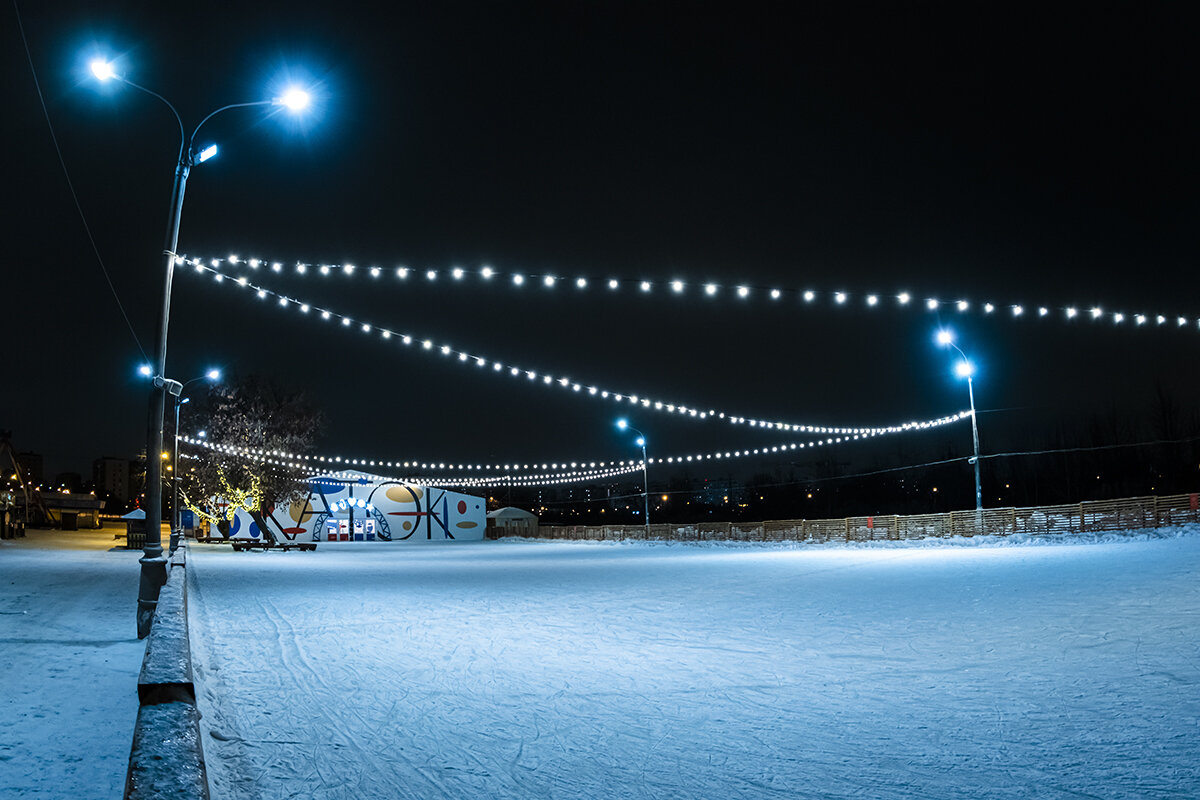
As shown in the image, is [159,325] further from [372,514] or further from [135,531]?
[372,514]

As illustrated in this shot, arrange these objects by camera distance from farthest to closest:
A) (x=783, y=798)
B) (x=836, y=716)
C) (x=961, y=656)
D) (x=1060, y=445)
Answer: (x=1060, y=445)
(x=961, y=656)
(x=836, y=716)
(x=783, y=798)

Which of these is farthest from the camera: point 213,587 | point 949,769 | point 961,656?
point 213,587

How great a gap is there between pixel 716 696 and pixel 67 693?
497 centimetres

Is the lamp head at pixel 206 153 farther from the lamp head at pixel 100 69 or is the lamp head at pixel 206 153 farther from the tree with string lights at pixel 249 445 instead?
the tree with string lights at pixel 249 445

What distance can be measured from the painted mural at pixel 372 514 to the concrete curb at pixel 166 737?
59.5 metres

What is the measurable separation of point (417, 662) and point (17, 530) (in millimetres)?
58285

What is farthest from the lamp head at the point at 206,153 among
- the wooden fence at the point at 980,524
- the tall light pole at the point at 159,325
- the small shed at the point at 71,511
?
the small shed at the point at 71,511

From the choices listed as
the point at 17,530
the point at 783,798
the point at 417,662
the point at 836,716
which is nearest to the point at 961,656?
the point at 836,716

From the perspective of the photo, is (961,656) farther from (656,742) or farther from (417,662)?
(417,662)

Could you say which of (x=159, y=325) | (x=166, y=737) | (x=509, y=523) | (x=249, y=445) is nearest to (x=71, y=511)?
(x=509, y=523)

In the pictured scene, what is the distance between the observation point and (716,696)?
19.9ft

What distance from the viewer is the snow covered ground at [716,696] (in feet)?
13.6

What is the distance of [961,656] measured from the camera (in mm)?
7438

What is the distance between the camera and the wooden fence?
96.5 ft
